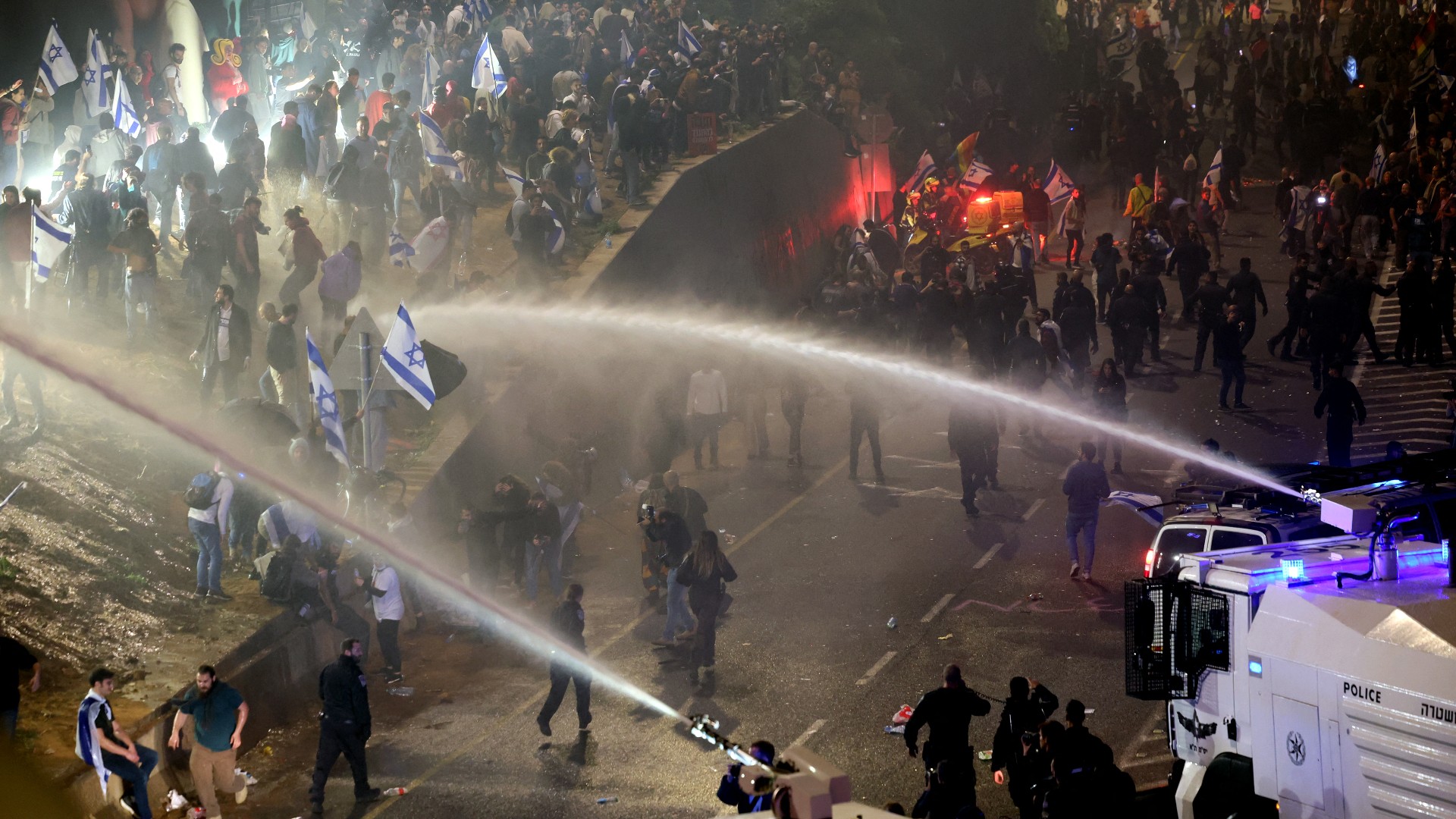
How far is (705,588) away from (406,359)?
4.59 metres

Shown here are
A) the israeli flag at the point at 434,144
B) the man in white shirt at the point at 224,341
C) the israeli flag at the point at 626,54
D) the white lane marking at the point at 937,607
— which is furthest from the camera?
the israeli flag at the point at 626,54

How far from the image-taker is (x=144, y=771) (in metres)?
12.4

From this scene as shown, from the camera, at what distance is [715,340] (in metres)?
28.5

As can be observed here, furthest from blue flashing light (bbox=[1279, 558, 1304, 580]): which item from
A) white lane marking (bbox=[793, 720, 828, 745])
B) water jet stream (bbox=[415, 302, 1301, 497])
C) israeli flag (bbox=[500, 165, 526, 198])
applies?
israeli flag (bbox=[500, 165, 526, 198])

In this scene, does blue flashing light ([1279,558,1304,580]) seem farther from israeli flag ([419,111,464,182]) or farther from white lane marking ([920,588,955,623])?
israeli flag ([419,111,464,182])

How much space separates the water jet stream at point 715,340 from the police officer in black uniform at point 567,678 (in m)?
7.82

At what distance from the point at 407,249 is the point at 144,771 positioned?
37.8ft

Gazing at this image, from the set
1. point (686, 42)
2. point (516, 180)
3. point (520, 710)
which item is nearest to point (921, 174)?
point (686, 42)

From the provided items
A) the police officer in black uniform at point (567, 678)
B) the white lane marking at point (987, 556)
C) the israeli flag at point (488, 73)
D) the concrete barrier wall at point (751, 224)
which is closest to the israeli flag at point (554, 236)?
the concrete barrier wall at point (751, 224)

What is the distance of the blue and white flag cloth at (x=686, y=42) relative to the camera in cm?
3297

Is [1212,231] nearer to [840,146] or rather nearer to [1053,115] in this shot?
[840,146]

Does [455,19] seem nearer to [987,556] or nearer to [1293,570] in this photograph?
[987,556]

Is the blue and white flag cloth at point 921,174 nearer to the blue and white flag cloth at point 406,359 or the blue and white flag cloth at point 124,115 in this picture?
the blue and white flag cloth at point 124,115

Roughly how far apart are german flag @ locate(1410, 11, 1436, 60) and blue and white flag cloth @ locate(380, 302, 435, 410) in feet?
93.7
